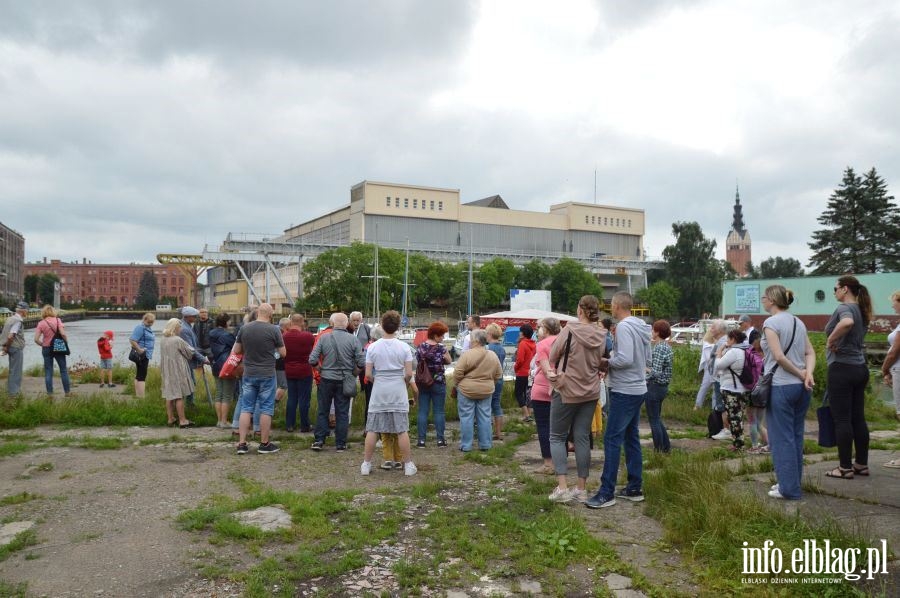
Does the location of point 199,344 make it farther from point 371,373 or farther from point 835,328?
point 835,328

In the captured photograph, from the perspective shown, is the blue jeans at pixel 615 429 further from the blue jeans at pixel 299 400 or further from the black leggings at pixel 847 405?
the blue jeans at pixel 299 400

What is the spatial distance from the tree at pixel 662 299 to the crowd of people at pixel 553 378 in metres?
77.8

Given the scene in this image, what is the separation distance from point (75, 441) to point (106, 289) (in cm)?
20913

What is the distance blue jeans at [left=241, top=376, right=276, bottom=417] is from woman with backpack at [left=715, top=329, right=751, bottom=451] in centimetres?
596

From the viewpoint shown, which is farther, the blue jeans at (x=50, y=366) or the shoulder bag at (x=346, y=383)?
the blue jeans at (x=50, y=366)

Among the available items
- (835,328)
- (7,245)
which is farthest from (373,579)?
(7,245)

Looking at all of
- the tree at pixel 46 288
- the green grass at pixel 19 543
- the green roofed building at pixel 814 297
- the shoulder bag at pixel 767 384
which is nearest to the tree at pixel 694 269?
the green roofed building at pixel 814 297

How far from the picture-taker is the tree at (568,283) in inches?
3334

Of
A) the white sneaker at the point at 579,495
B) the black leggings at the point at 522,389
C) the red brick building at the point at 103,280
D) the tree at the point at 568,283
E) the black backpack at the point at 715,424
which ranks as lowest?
the white sneaker at the point at 579,495

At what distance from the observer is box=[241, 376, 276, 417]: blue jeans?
28.3ft

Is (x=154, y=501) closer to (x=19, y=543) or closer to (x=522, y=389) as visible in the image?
(x=19, y=543)

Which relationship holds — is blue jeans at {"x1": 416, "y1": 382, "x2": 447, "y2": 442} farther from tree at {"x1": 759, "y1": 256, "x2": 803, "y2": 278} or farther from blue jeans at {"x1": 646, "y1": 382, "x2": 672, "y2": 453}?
tree at {"x1": 759, "y1": 256, "x2": 803, "y2": 278}

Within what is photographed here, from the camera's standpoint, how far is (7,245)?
115 m

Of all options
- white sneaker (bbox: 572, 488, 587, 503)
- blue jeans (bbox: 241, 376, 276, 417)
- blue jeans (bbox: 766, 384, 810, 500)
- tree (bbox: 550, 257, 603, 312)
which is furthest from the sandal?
tree (bbox: 550, 257, 603, 312)
